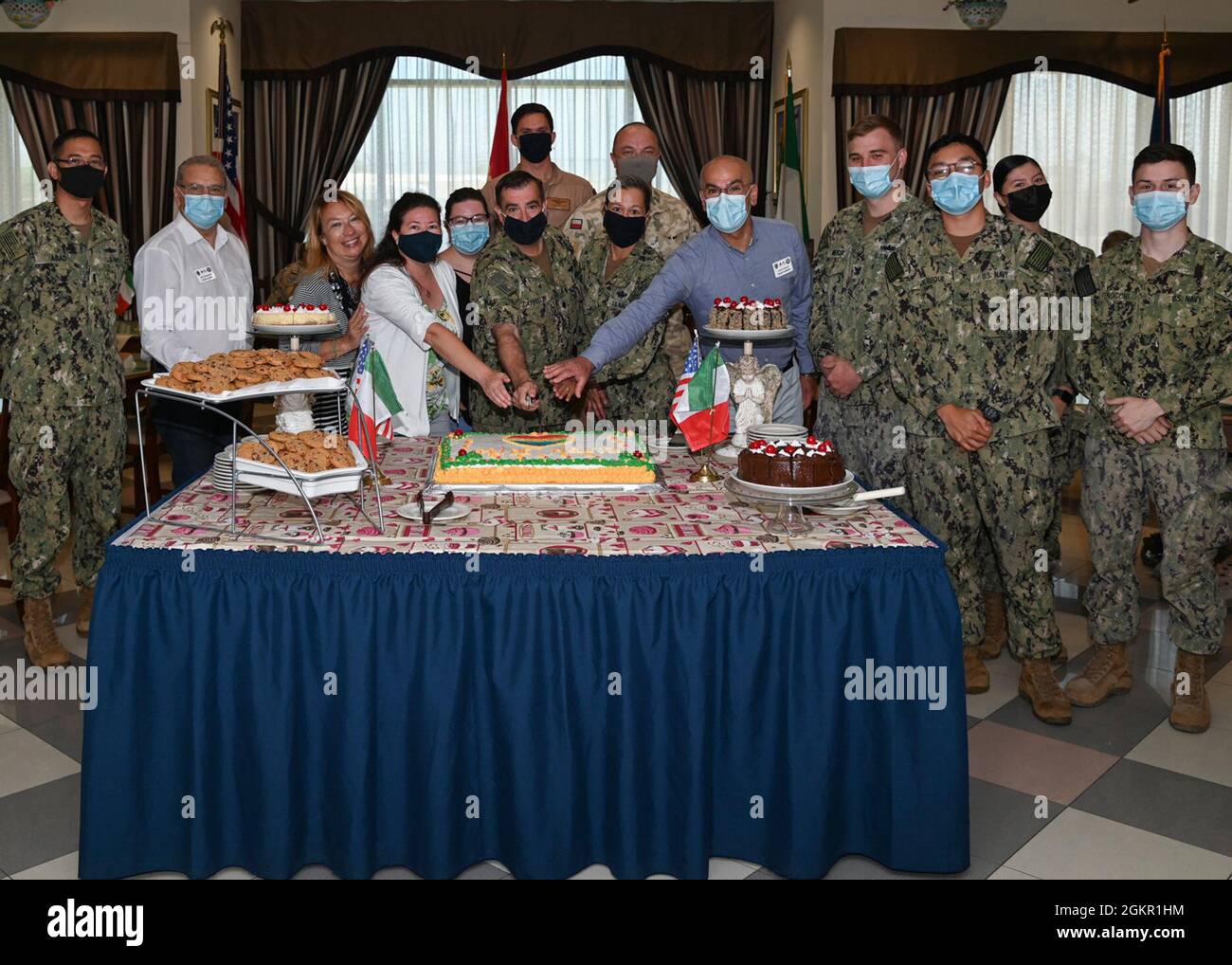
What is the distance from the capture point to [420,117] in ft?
28.9

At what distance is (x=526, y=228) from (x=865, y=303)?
3.95ft

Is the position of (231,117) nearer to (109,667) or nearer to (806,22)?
(806,22)

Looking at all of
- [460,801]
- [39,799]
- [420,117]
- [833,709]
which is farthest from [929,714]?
[420,117]

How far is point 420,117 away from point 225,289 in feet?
17.2

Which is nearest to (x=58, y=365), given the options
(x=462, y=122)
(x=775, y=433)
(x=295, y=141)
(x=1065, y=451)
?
(x=775, y=433)

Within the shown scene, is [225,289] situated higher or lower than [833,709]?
higher

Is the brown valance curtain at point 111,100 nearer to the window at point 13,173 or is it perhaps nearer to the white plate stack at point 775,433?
the window at point 13,173

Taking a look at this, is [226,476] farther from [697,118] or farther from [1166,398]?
[697,118]

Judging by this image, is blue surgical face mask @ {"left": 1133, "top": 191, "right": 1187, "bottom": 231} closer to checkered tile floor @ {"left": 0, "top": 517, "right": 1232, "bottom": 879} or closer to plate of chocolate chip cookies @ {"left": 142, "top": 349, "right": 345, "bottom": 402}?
checkered tile floor @ {"left": 0, "top": 517, "right": 1232, "bottom": 879}

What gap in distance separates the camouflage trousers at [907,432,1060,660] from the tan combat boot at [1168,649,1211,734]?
392 mm

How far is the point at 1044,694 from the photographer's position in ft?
12.0

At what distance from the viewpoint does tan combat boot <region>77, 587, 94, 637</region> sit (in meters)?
4.45

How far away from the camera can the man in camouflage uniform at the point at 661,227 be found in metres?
4.64

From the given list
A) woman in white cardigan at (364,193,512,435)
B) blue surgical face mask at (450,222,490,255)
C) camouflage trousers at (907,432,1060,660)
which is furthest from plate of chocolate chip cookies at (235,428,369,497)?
camouflage trousers at (907,432,1060,660)
